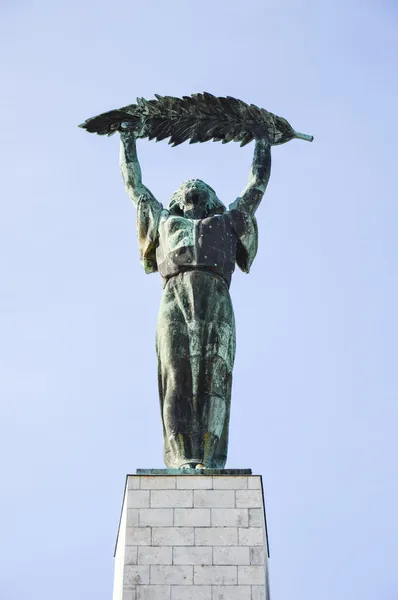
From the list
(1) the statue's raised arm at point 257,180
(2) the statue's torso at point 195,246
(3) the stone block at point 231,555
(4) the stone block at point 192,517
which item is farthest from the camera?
(1) the statue's raised arm at point 257,180

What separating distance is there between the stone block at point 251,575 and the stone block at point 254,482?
117 cm

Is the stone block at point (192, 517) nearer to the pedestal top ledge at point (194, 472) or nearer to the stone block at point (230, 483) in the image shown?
the stone block at point (230, 483)

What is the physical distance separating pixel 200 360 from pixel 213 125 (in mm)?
4364

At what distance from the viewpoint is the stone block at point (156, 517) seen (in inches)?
787

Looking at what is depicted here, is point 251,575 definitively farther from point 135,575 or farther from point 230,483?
point 135,575

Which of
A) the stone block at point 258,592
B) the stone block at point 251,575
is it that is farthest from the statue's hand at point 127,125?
the stone block at point 258,592

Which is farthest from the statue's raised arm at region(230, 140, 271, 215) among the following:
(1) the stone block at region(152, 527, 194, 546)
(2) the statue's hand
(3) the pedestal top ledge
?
(1) the stone block at region(152, 527, 194, 546)

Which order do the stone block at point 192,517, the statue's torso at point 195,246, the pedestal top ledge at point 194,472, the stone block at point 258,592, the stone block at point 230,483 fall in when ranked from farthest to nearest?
the statue's torso at point 195,246, the pedestal top ledge at point 194,472, the stone block at point 230,483, the stone block at point 192,517, the stone block at point 258,592

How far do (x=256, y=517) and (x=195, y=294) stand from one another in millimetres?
3642

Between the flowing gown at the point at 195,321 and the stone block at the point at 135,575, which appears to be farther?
the flowing gown at the point at 195,321

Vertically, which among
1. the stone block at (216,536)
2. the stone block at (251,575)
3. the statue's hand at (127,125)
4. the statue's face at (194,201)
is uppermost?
the statue's hand at (127,125)

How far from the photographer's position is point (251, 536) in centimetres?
1984

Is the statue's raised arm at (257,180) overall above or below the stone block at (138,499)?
above

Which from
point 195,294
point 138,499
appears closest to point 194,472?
point 138,499
